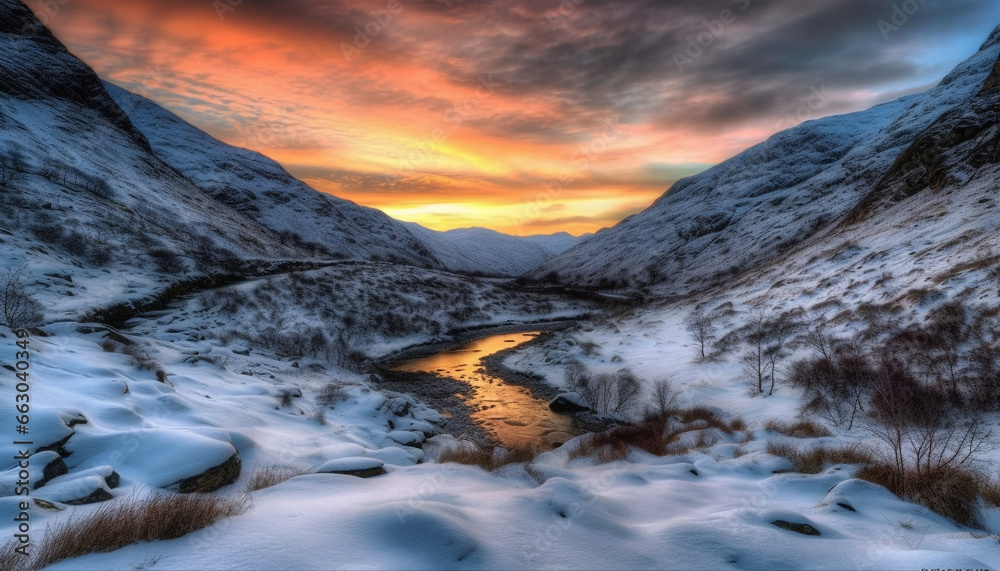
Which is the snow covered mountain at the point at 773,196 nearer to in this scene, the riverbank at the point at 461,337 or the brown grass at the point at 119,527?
the riverbank at the point at 461,337

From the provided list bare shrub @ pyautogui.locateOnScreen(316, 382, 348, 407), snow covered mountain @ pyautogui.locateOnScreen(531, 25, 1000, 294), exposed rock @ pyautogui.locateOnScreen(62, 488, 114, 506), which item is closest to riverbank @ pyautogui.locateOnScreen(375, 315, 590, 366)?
bare shrub @ pyautogui.locateOnScreen(316, 382, 348, 407)

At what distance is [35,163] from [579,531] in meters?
49.4

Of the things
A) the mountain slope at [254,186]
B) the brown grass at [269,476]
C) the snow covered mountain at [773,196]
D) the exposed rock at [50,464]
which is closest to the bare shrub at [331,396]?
the brown grass at [269,476]

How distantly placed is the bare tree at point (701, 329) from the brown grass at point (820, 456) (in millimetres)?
11952

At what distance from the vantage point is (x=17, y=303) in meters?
14.2

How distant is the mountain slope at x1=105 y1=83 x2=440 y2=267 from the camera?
244 ft

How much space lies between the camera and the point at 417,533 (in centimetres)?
460

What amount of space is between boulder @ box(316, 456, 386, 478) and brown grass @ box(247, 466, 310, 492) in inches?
22.3

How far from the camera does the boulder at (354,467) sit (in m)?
7.57

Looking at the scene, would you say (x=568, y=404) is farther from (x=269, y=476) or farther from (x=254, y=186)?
(x=254, y=186)

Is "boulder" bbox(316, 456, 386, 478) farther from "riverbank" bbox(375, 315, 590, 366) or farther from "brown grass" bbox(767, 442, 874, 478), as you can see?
"riverbank" bbox(375, 315, 590, 366)

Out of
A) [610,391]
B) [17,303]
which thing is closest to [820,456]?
[610,391]

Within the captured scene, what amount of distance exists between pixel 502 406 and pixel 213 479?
1435 centimetres

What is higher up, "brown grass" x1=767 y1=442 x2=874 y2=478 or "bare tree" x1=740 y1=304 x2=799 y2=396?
"bare tree" x1=740 y1=304 x2=799 y2=396
